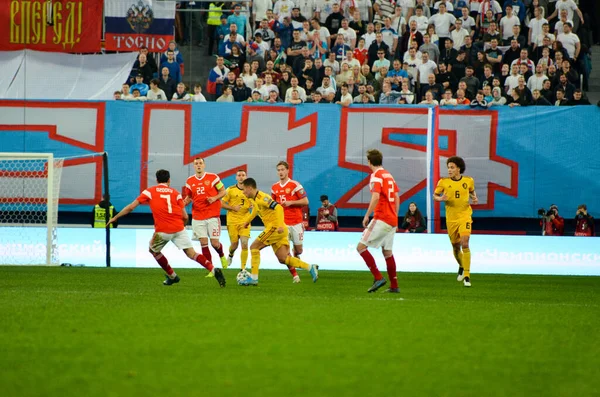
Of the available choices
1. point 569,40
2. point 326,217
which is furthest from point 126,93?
point 569,40

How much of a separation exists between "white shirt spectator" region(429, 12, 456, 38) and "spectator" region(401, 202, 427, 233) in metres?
5.24

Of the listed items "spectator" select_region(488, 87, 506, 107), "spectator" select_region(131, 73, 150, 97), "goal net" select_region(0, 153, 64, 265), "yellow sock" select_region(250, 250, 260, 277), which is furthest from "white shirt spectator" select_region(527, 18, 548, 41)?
"yellow sock" select_region(250, 250, 260, 277)

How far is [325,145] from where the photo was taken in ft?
77.1

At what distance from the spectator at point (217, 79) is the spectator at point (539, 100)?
316 inches

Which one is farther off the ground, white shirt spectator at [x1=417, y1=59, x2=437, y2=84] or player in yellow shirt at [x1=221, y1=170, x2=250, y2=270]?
white shirt spectator at [x1=417, y1=59, x2=437, y2=84]

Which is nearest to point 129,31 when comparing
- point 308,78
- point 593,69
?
point 308,78

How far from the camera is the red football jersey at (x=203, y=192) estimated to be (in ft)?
57.0

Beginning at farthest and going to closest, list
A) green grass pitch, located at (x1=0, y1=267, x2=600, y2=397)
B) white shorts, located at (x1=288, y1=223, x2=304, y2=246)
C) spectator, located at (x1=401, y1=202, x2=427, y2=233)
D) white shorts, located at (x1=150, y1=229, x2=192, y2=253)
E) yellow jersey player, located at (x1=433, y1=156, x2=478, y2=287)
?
spectator, located at (x1=401, y1=202, x2=427, y2=233) → white shorts, located at (x1=288, y1=223, x2=304, y2=246) → yellow jersey player, located at (x1=433, y1=156, x2=478, y2=287) → white shorts, located at (x1=150, y1=229, x2=192, y2=253) → green grass pitch, located at (x1=0, y1=267, x2=600, y2=397)

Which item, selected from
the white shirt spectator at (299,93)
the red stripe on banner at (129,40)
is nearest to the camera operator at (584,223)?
the white shirt spectator at (299,93)

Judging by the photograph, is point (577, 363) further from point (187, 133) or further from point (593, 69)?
point (593, 69)

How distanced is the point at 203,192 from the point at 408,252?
204 inches

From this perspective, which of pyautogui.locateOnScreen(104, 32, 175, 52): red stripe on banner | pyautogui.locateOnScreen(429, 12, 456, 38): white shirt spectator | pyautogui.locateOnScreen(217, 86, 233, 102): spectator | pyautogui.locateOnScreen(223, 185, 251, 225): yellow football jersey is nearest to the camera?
pyautogui.locateOnScreen(223, 185, 251, 225): yellow football jersey

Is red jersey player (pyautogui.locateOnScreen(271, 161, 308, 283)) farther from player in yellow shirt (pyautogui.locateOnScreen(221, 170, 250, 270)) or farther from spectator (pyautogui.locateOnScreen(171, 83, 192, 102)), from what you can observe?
spectator (pyautogui.locateOnScreen(171, 83, 192, 102))

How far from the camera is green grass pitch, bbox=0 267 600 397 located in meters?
6.23
